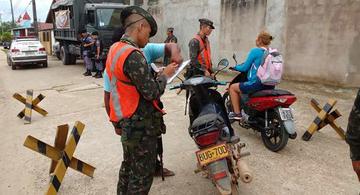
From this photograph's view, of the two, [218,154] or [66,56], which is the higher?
[66,56]

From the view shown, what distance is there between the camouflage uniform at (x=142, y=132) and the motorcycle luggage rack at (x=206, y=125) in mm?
523

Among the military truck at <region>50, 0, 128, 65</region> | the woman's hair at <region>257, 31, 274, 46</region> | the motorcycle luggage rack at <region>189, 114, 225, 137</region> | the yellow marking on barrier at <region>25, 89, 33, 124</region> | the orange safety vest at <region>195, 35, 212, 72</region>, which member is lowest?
the yellow marking on barrier at <region>25, 89, 33, 124</region>

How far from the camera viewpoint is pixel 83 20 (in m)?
13.5

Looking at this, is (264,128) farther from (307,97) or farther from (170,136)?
(307,97)

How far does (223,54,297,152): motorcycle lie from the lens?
4.09 metres

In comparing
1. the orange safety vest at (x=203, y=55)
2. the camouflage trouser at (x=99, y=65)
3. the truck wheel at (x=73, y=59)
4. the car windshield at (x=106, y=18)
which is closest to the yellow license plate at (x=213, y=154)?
the orange safety vest at (x=203, y=55)

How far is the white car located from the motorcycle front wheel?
13.5m

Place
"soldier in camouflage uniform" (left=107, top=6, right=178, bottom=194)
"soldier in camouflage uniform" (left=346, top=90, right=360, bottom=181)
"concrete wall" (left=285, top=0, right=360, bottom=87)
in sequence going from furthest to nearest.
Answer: "concrete wall" (left=285, top=0, right=360, bottom=87)
"soldier in camouflage uniform" (left=107, top=6, right=178, bottom=194)
"soldier in camouflage uniform" (left=346, top=90, right=360, bottom=181)

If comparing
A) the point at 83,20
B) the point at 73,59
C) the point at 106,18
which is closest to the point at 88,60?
the point at 106,18

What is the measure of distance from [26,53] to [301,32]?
1222cm

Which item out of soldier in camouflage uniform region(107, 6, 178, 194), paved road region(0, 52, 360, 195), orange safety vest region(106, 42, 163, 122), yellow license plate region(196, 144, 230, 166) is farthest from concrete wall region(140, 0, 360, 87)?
orange safety vest region(106, 42, 163, 122)

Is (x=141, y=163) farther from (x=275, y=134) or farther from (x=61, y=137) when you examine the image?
(x=275, y=134)

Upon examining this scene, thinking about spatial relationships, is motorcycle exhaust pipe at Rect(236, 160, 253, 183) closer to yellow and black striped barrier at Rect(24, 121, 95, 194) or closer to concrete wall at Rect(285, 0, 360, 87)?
yellow and black striped barrier at Rect(24, 121, 95, 194)

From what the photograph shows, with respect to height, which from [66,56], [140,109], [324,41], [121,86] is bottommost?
[66,56]
